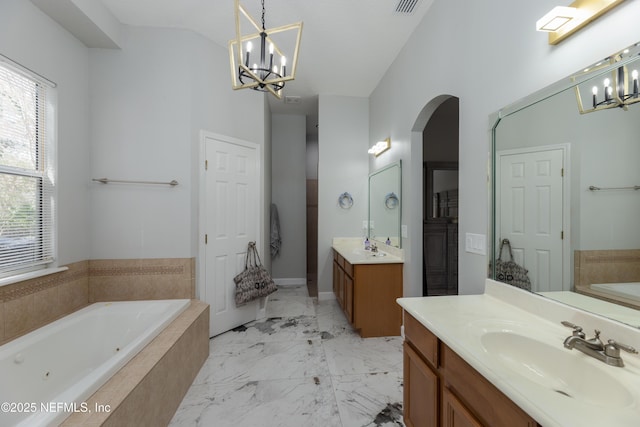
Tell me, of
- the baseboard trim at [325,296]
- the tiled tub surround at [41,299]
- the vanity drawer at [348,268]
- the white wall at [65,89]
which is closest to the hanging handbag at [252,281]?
the vanity drawer at [348,268]

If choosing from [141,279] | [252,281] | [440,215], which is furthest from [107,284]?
[440,215]

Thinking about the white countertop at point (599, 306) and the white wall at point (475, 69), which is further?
the white wall at point (475, 69)

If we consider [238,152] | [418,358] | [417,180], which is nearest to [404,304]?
[418,358]

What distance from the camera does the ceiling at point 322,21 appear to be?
90.7 inches

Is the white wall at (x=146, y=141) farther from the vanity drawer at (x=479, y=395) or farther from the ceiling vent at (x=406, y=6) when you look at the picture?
the vanity drawer at (x=479, y=395)

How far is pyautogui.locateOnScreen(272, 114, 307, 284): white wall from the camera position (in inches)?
200

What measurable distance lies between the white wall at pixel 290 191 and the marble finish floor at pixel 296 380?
6.21ft

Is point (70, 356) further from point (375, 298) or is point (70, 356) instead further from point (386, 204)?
point (386, 204)

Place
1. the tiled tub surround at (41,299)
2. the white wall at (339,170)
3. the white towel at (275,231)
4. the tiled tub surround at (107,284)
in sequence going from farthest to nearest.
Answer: the white towel at (275,231) → the white wall at (339,170) → the tiled tub surround at (107,284) → the tiled tub surround at (41,299)

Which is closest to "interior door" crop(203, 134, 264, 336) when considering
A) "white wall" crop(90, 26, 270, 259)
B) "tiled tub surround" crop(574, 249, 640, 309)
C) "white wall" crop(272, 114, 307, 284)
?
"white wall" crop(90, 26, 270, 259)

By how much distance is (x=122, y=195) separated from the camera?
255 centimetres

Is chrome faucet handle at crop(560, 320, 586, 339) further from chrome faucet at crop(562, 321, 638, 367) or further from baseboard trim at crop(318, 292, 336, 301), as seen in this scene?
baseboard trim at crop(318, 292, 336, 301)

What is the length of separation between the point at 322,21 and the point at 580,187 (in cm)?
245

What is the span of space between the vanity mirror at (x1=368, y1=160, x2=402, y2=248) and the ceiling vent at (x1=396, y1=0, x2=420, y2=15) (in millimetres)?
1337
